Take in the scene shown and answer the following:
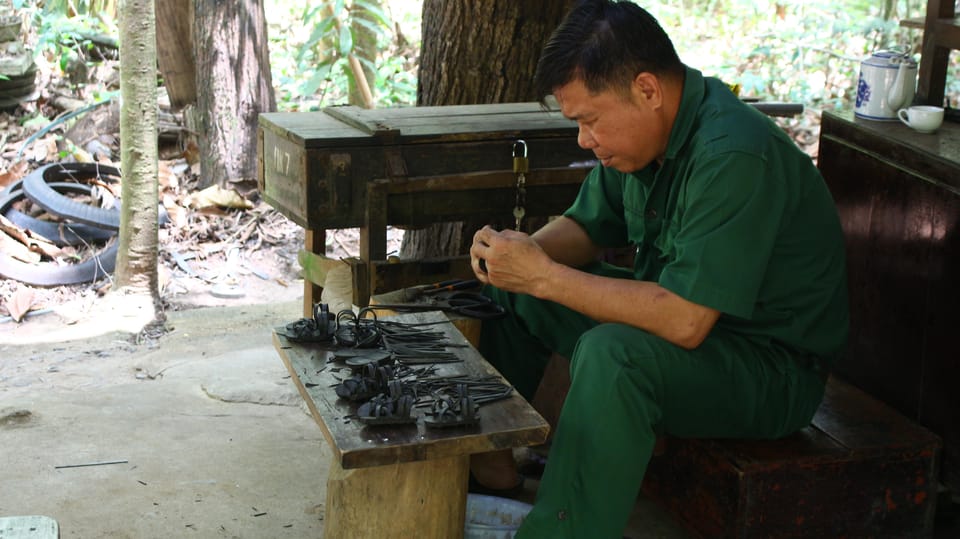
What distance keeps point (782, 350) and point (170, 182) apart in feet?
19.1

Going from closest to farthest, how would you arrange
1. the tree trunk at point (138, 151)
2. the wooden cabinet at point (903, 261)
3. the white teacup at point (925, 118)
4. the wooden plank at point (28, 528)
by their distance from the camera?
the wooden plank at point (28, 528), the wooden cabinet at point (903, 261), the white teacup at point (925, 118), the tree trunk at point (138, 151)

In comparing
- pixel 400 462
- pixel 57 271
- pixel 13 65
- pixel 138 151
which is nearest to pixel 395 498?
pixel 400 462

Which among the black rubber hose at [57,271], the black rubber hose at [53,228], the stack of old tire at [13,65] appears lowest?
the black rubber hose at [57,271]

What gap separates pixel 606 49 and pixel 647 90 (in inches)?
5.9

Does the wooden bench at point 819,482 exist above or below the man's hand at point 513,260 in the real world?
below

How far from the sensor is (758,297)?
2.64 m

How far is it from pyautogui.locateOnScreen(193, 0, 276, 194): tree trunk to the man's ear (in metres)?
5.16

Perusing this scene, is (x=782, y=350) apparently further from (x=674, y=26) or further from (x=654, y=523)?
(x=674, y=26)

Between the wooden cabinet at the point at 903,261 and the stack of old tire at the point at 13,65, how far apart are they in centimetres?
685

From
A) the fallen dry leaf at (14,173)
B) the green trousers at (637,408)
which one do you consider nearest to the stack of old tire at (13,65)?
the fallen dry leaf at (14,173)

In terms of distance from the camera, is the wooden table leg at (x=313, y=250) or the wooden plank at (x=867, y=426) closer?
the wooden plank at (x=867, y=426)

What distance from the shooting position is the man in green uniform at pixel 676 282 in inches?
96.7

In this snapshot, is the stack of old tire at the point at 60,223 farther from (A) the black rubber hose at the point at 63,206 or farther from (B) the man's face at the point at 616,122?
(B) the man's face at the point at 616,122

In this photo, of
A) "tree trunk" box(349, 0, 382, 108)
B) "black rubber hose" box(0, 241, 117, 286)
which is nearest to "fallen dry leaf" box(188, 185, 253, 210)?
"black rubber hose" box(0, 241, 117, 286)
